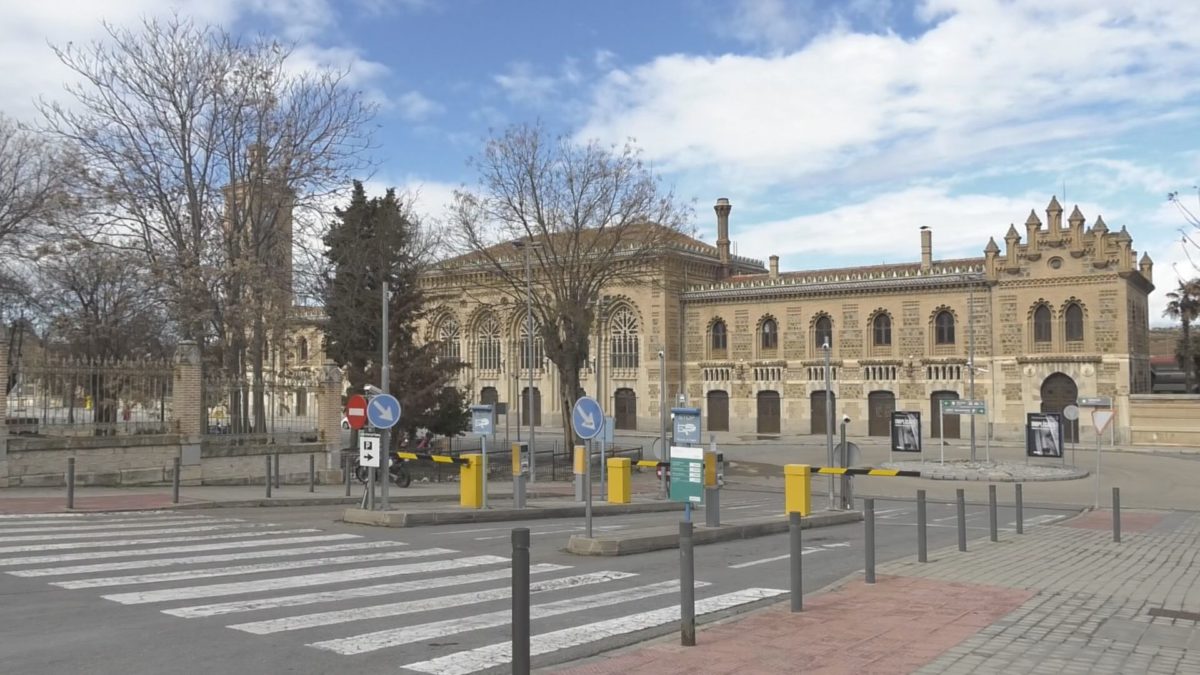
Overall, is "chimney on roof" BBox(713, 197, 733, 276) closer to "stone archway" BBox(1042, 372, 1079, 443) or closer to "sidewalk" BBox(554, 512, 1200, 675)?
"stone archway" BBox(1042, 372, 1079, 443)

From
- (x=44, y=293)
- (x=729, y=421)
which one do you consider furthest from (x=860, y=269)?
(x=44, y=293)

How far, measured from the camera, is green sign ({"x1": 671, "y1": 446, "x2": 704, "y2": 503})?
45.1 feet

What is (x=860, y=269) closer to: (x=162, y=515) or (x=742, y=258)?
(x=742, y=258)

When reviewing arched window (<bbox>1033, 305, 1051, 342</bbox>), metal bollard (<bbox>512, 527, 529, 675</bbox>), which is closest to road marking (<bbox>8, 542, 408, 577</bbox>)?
metal bollard (<bbox>512, 527, 529, 675</bbox>)

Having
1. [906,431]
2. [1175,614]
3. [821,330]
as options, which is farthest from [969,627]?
[821,330]

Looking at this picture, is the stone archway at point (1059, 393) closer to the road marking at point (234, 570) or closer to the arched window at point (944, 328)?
the arched window at point (944, 328)

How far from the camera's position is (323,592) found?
32.2 ft

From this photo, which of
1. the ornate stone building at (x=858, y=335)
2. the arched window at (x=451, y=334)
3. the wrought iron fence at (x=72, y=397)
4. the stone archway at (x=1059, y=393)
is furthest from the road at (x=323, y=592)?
the arched window at (x=451, y=334)

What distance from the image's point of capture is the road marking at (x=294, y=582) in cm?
936

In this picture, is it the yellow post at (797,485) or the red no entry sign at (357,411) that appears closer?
the yellow post at (797,485)

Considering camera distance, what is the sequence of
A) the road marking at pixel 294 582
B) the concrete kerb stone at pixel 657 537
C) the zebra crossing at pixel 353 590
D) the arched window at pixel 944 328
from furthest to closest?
the arched window at pixel 944 328 < the concrete kerb stone at pixel 657 537 < the road marking at pixel 294 582 < the zebra crossing at pixel 353 590

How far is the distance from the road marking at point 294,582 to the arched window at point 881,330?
49907 mm

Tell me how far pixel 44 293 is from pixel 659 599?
3343 centimetres

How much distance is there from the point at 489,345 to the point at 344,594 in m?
60.9
